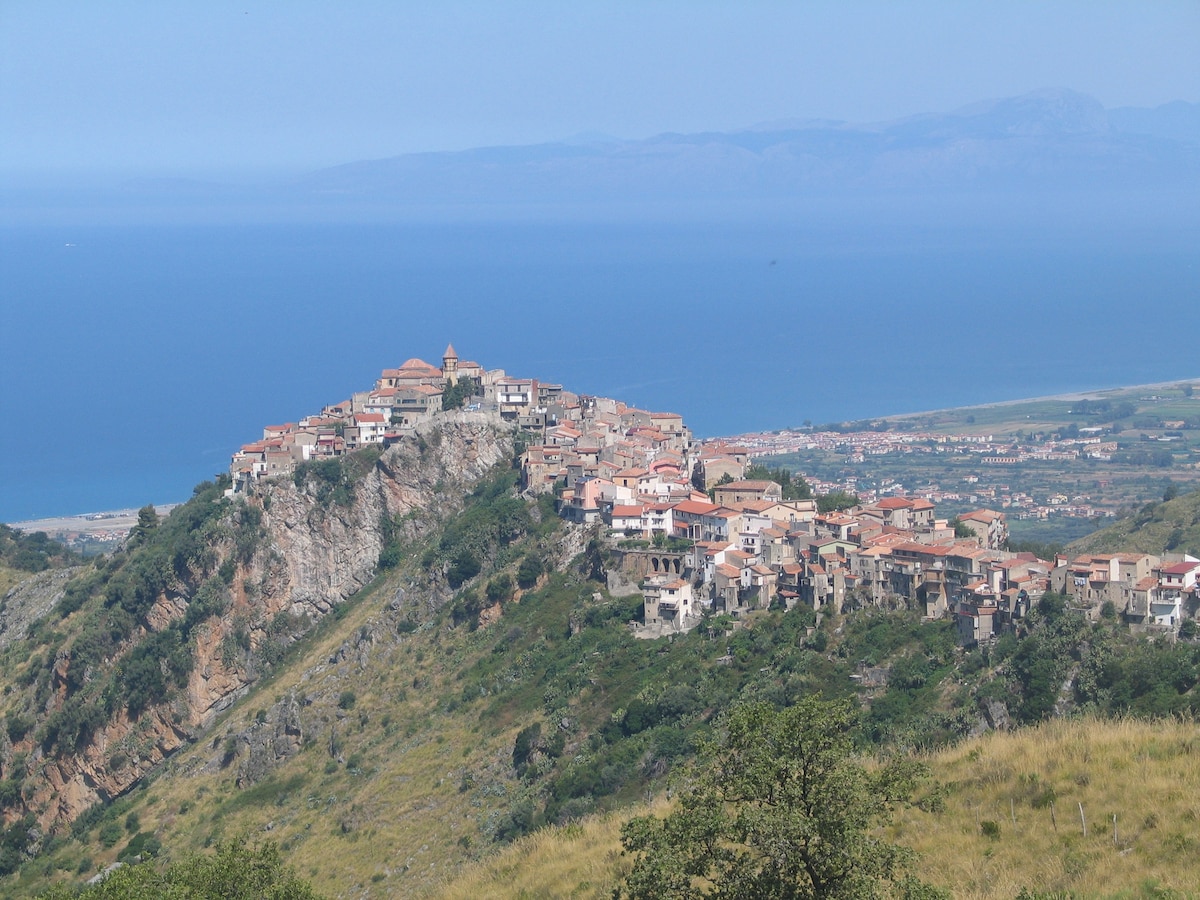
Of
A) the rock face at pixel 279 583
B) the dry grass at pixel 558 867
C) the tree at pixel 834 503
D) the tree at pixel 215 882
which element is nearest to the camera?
the dry grass at pixel 558 867

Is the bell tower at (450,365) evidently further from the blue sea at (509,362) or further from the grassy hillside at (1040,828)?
the blue sea at (509,362)

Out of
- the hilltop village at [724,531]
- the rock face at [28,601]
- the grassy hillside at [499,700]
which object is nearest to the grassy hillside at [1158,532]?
the hilltop village at [724,531]

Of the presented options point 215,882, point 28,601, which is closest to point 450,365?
point 28,601

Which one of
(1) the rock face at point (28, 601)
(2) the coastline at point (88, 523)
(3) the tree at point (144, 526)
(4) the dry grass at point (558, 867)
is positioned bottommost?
(2) the coastline at point (88, 523)

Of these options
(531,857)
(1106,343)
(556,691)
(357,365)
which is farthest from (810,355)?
(531,857)

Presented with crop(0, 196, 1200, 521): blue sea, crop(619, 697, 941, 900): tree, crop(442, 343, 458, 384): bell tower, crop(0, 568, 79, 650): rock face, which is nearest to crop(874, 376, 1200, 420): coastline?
crop(0, 196, 1200, 521): blue sea

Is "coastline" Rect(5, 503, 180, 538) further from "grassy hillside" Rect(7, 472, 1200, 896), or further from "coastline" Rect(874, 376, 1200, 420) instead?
"coastline" Rect(874, 376, 1200, 420)

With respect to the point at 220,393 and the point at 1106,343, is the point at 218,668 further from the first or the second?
the point at 1106,343
